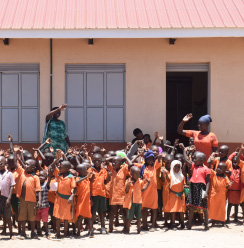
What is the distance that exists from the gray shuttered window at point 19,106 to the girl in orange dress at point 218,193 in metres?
4.36

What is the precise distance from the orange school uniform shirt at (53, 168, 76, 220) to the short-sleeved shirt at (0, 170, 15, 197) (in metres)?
0.68

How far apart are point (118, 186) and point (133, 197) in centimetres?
33

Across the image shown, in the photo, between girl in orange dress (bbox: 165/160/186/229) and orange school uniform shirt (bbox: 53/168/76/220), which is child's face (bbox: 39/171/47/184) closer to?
orange school uniform shirt (bbox: 53/168/76/220)

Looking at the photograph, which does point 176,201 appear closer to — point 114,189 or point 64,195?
point 114,189

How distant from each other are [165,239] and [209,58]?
16.3 ft

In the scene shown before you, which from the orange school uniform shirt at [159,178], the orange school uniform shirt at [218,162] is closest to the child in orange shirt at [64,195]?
the orange school uniform shirt at [159,178]

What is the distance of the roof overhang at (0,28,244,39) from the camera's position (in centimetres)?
1064

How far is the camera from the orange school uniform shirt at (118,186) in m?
8.27

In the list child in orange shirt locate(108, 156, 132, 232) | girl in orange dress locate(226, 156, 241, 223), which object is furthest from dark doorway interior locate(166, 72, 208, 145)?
child in orange shirt locate(108, 156, 132, 232)

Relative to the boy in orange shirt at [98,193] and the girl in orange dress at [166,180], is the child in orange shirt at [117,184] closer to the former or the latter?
the boy in orange shirt at [98,193]

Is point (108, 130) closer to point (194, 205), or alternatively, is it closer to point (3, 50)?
point (3, 50)

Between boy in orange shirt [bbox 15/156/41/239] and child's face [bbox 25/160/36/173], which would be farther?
child's face [bbox 25/160/36/173]

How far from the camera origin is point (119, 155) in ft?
28.2
